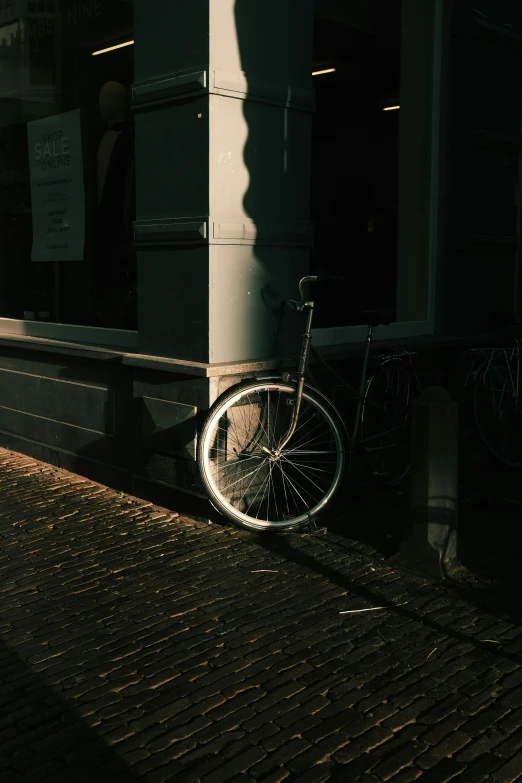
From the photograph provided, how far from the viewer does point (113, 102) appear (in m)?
6.57

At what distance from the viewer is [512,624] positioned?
3.91m

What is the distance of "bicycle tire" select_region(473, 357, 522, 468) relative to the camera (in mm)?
6391

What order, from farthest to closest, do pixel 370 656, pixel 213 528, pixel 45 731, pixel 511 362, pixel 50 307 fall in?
pixel 50 307, pixel 511 362, pixel 213 528, pixel 370 656, pixel 45 731

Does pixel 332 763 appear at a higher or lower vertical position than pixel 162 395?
lower

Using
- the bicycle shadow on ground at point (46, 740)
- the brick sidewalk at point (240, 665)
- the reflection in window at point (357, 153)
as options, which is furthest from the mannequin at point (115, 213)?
the bicycle shadow on ground at point (46, 740)

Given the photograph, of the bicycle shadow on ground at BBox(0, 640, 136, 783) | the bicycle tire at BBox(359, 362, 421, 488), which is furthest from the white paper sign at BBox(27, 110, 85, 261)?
the bicycle shadow on ground at BBox(0, 640, 136, 783)

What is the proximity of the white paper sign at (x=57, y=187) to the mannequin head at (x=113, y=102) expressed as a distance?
35 centimetres

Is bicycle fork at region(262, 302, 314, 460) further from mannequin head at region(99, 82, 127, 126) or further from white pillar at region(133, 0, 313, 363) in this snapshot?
mannequin head at region(99, 82, 127, 126)

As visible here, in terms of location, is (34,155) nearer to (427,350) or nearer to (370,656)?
(427,350)

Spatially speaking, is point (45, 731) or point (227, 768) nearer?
point (227, 768)

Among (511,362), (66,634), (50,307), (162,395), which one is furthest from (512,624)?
(50,307)

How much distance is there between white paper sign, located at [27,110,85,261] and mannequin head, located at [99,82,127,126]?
35cm

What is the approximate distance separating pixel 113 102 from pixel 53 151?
2.67 feet

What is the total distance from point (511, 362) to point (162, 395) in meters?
2.56
